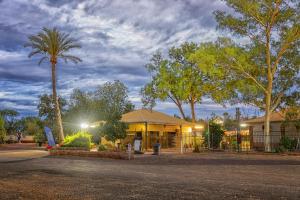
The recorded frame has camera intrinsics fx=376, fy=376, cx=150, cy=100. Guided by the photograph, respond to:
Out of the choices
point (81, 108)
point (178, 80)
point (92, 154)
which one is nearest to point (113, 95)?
point (81, 108)

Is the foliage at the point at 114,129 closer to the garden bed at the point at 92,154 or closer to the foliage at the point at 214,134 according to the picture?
the garden bed at the point at 92,154


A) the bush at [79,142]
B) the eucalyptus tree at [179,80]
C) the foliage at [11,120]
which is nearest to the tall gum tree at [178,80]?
the eucalyptus tree at [179,80]

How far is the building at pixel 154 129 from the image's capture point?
111ft

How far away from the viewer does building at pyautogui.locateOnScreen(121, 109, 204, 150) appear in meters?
33.8

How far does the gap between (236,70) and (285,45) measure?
4.24 meters

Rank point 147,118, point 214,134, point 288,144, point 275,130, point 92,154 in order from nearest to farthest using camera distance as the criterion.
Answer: point 92,154
point 288,144
point 214,134
point 147,118
point 275,130

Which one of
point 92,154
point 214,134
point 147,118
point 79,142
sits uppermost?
point 147,118

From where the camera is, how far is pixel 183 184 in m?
10.5

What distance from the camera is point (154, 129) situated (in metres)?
38.5

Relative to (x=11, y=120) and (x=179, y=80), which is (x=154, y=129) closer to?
(x=179, y=80)

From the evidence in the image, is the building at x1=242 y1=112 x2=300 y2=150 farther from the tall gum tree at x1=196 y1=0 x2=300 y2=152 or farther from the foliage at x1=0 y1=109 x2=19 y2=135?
the foliage at x1=0 y1=109 x2=19 y2=135

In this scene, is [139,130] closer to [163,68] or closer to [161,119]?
[161,119]

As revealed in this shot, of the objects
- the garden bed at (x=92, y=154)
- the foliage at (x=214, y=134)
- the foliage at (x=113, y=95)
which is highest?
the foliage at (x=113, y=95)

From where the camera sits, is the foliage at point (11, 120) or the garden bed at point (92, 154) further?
the foliage at point (11, 120)
